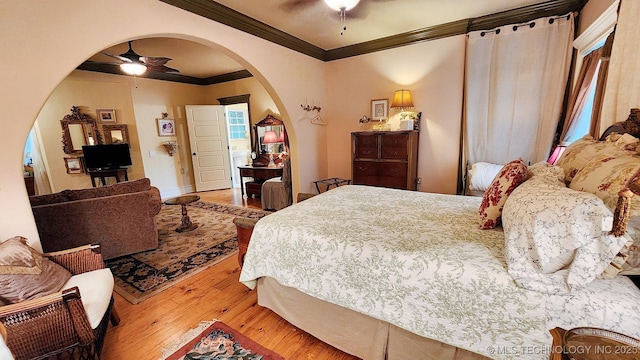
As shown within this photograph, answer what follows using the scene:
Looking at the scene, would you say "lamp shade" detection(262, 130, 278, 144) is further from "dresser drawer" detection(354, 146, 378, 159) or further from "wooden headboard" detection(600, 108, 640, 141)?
"wooden headboard" detection(600, 108, 640, 141)

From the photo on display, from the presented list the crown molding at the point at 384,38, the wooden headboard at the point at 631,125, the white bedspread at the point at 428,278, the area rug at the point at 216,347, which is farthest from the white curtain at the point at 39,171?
the wooden headboard at the point at 631,125

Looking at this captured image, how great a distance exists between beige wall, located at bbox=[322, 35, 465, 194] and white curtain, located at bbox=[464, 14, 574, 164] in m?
0.18

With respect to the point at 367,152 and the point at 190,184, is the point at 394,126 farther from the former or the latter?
the point at 190,184

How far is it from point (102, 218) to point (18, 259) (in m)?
1.42

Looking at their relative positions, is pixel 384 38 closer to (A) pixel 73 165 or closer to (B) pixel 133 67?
(B) pixel 133 67

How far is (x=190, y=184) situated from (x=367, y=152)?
465 centimetres

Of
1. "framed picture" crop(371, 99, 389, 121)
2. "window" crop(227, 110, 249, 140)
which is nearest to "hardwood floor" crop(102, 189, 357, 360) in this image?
"framed picture" crop(371, 99, 389, 121)

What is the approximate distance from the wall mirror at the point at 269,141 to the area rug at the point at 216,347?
12.5 ft

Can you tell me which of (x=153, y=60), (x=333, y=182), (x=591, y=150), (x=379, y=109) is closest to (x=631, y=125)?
(x=591, y=150)

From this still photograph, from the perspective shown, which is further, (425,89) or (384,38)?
(384,38)

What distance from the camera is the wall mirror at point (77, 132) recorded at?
15.0 feet

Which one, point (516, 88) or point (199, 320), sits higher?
point (516, 88)

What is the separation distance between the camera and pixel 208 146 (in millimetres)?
6051

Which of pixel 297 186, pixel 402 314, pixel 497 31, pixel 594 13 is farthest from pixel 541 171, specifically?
pixel 297 186
